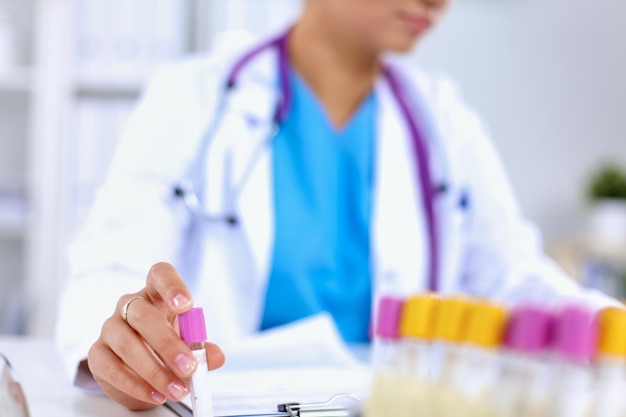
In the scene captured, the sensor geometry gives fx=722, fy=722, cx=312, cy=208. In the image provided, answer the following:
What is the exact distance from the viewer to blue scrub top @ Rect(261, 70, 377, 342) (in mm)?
1125

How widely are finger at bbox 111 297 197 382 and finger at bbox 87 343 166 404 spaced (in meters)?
0.02

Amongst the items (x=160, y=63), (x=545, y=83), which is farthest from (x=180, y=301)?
(x=545, y=83)

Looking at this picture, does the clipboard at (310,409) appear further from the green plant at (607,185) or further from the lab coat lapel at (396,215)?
the green plant at (607,185)

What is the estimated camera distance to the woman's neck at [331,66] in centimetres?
127

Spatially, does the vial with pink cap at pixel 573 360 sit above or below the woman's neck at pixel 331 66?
below

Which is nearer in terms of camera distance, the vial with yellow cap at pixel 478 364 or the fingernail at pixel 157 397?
the vial with yellow cap at pixel 478 364

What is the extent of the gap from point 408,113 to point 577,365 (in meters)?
0.99

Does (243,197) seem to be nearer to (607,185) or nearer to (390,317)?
(390,317)

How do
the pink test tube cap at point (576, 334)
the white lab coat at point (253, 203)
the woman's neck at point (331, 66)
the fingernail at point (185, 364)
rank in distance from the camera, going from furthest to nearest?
the woman's neck at point (331, 66)
the white lab coat at point (253, 203)
the fingernail at point (185, 364)
the pink test tube cap at point (576, 334)

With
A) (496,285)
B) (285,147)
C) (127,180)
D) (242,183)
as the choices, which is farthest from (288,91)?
(496,285)

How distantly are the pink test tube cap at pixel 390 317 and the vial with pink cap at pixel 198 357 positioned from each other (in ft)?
0.62

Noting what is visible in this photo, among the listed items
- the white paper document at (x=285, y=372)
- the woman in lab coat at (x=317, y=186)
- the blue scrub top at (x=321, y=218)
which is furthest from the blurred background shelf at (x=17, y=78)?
the white paper document at (x=285, y=372)

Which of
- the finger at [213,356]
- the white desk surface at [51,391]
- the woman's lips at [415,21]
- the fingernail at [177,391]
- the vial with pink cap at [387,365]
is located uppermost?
the woman's lips at [415,21]

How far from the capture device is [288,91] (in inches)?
48.7
